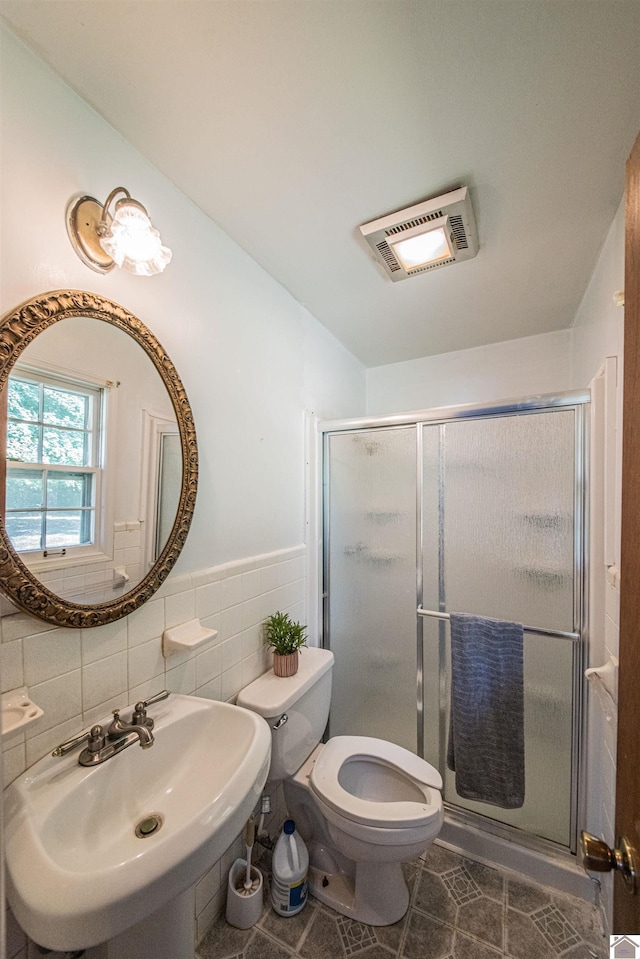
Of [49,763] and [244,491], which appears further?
[244,491]

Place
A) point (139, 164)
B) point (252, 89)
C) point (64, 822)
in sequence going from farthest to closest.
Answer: point (139, 164) → point (252, 89) → point (64, 822)

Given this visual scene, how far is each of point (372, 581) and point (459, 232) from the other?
147cm

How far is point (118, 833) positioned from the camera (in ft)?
2.66

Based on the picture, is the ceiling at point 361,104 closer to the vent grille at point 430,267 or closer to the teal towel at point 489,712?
the vent grille at point 430,267

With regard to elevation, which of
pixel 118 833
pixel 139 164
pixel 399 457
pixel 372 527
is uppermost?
pixel 139 164

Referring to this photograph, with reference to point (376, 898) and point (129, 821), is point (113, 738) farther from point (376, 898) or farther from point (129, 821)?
point (376, 898)

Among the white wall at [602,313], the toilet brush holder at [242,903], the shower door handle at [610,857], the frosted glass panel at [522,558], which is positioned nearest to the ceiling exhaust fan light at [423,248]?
the white wall at [602,313]

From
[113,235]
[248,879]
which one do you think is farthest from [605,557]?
[113,235]

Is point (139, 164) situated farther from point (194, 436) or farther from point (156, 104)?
point (194, 436)

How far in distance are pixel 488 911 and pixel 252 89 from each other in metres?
2.55

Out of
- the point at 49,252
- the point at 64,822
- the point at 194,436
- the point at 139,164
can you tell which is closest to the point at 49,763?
the point at 64,822

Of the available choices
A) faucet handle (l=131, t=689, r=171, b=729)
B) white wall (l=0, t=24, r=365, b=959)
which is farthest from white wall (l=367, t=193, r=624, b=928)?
faucet handle (l=131, t=689, r=171, b=729)

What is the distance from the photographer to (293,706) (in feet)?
4.25

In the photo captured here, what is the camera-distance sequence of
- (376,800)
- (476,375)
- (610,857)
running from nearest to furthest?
1. (610,857)
2. (376,800)
3. (476,375)
